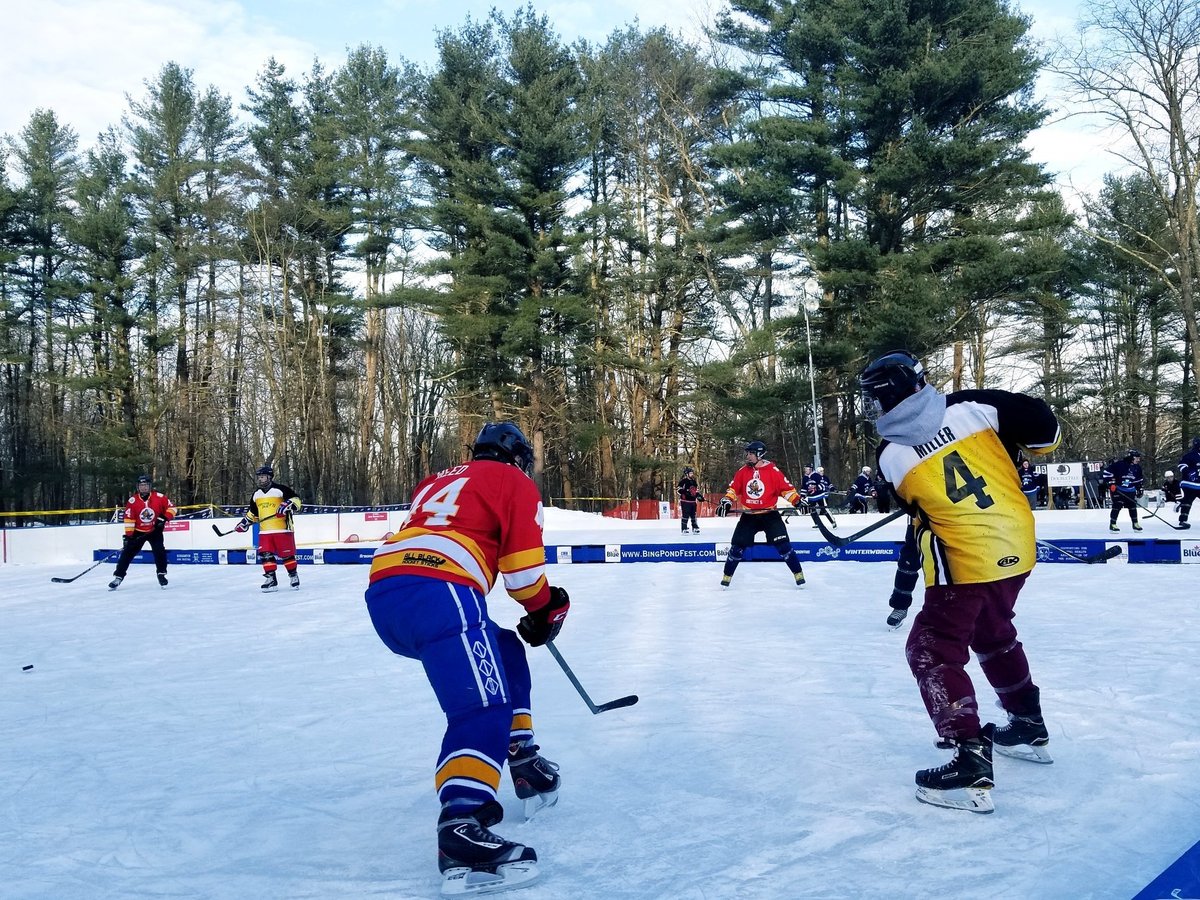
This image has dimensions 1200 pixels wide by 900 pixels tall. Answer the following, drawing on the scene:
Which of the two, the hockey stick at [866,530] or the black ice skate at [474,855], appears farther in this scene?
the hockey stick at [866,530]

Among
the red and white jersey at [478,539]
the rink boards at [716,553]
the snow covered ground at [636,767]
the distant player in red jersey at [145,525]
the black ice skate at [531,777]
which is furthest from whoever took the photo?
the distant player in red jersey at [145,525]

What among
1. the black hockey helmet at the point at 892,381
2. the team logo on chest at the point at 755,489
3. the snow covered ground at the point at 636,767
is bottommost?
the snow covered ground at the point at 636,767

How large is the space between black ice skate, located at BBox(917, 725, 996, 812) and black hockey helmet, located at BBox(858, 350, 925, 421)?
4.55 feet

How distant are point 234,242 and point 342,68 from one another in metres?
7.49

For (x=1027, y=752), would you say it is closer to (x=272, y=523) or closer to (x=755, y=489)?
(x=755, y=489)

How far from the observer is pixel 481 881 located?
3131mm

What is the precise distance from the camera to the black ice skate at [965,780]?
3709 millimetres

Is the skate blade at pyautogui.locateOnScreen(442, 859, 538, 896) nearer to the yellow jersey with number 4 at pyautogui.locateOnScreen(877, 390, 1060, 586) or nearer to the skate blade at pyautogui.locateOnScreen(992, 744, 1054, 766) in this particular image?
the yellow jersey with number 4 at pyautogui.locateOnScreen(877, 390, 1060, 586)

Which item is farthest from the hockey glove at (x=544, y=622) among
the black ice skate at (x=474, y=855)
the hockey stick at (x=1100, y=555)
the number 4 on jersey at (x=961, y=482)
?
the hockey stick at (x=1100, y=555)

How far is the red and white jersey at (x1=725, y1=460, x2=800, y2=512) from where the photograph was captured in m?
11.1

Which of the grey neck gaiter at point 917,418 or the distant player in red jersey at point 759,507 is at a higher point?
the grey neck gaiter at point 917,418

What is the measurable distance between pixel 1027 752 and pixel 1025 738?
103 millimetres

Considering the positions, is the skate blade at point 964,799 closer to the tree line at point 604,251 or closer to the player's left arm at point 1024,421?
the player's left arm at point 1024,421

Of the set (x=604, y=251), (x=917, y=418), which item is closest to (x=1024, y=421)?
(x=917, y=418)
